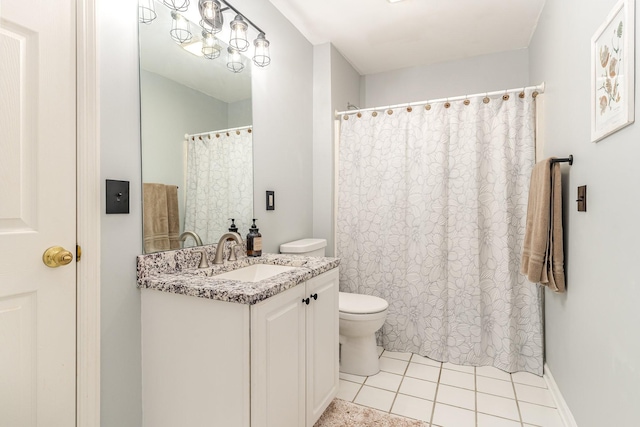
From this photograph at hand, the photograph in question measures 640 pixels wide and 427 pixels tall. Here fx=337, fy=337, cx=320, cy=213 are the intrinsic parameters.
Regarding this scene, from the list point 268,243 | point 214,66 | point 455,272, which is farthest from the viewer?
point 455,272

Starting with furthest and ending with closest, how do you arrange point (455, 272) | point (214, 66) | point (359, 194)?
point (359, 194) → point (455, 272) → point (214, 66)

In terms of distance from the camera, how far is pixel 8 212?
105 centimetres

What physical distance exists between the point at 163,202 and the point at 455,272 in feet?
6.68

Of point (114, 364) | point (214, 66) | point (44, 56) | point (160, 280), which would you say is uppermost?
point (214, 66)

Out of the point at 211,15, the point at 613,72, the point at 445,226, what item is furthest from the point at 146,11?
the point at 445,226

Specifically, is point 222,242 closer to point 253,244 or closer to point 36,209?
point 253,244

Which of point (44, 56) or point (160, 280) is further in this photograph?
point (160, 280)

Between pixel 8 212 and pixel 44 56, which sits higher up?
pixel 44 56

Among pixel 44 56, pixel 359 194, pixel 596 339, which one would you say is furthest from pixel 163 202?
pixel 596 339

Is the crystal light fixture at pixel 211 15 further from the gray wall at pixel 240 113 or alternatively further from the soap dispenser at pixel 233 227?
the soap dispenser at pixel 233 227

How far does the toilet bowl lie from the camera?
7.20ft

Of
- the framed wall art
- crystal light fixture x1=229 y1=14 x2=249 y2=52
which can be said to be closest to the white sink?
crystal light fixture x1=229 y1=14 x2=249 y2=52

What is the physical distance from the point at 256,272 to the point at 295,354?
0.54m

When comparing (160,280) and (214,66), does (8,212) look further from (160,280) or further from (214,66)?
(214,66)
